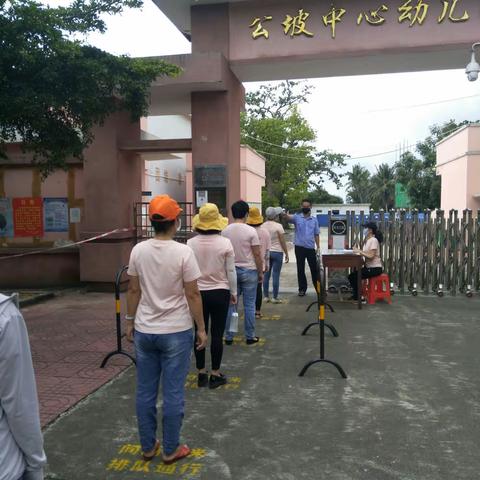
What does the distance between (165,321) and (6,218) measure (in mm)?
8694

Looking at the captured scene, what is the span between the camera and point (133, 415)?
4246mm

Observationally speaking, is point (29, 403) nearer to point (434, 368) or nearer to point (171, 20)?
point (434, 368)

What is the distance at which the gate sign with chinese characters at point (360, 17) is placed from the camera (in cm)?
891

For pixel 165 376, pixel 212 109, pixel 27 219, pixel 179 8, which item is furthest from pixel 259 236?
pixel 27 219

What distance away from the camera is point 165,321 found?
3.31 m

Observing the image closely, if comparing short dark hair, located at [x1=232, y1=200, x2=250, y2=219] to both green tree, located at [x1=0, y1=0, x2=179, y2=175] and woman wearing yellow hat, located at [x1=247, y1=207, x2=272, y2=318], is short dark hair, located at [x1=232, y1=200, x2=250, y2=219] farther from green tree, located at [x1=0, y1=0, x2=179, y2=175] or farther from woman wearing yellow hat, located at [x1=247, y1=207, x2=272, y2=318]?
green tree, located at [x1=0, y1=0, x2=179, y2=175]

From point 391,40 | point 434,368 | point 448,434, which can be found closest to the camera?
point 448,434

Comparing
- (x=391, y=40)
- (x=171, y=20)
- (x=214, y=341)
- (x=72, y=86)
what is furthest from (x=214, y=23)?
(x=214, y=341)

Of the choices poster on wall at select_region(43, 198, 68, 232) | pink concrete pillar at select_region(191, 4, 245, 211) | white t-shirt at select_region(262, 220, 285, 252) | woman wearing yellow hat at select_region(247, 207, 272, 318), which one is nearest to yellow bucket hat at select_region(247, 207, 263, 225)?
woman wearing yellow hat at select_region(247, 207, 272, 318)

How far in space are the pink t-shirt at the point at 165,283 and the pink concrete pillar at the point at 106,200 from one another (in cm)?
679

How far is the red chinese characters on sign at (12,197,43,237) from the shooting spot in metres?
10.7

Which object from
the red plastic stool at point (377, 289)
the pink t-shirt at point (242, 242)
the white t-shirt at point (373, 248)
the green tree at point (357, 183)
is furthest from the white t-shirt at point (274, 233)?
the green tree at point (357, 183)

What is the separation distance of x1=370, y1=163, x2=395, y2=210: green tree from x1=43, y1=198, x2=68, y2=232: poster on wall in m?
54.4

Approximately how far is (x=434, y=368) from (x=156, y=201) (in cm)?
371
